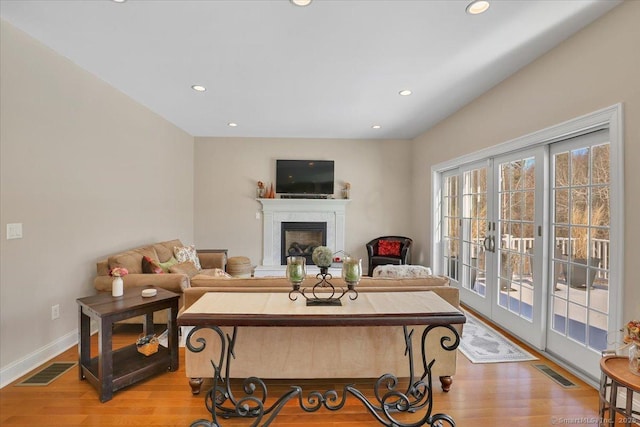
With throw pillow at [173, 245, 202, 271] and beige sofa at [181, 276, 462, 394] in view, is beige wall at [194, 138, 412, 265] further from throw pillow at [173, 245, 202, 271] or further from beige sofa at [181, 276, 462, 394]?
beige sofa at [181, 276, 462, 394]

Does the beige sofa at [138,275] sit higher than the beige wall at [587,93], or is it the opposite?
the beige wall at [587,93]

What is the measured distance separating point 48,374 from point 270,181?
4.31m

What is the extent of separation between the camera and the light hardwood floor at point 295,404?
6.45ft

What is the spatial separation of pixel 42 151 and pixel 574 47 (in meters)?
4.56

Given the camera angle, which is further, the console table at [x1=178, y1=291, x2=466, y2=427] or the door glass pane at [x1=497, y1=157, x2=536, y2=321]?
the door glass pane at [x1=497, y1=157, x2=536, y2=321]

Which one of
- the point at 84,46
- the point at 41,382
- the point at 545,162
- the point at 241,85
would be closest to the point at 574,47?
the point at 545,162

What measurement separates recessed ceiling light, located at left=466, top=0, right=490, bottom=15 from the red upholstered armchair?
3946 mm

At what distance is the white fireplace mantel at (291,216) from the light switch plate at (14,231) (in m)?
3.79

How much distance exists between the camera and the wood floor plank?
1.96m

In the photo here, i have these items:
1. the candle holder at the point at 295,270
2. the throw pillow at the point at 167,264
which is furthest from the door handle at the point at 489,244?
the throw pillow at the point at 167,264

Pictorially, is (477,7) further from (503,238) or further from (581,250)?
(503,238)

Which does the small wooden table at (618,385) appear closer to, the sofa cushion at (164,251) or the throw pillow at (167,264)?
the throw pillow at (167,264)

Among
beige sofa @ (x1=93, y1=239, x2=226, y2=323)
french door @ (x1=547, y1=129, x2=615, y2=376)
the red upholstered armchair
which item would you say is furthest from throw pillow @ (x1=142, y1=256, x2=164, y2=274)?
french door @ (x1=547, y1=129, x2=615, y2=376)

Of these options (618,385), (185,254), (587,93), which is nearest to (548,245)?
(587,93)
